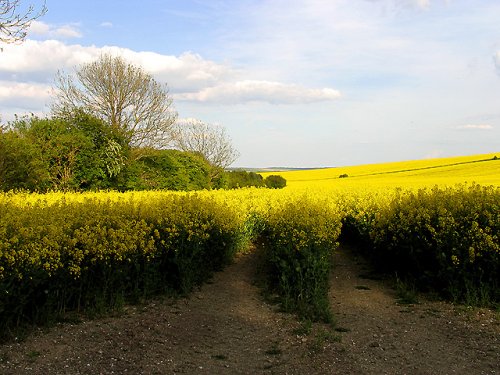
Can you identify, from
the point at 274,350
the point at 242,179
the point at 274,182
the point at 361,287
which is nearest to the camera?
the point at 274,350

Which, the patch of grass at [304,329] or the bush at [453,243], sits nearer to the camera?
the patch of grass at [304,329]

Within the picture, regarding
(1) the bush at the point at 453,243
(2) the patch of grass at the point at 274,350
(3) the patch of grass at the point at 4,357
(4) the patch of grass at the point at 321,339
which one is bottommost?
(2) the patch of grass at the point at 274,350

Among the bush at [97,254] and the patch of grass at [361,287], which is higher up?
the bush at [97,254]

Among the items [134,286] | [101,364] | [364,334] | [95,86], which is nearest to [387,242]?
[364,334]

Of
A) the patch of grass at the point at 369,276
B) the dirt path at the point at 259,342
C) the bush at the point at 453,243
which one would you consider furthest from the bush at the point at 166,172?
the dirt path at the point at 259,342

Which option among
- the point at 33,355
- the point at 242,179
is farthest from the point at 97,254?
the point at 242,179

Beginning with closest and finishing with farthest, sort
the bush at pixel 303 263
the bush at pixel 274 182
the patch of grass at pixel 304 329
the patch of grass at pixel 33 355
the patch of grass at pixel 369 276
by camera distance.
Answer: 1. the patch of grass at pixel 33 355
2. the patch of grass at pixel 304 329
3. the bush at pixel 303 263
4. the patch of grass at pixel 369 276
5. the bush at pixel 274 182

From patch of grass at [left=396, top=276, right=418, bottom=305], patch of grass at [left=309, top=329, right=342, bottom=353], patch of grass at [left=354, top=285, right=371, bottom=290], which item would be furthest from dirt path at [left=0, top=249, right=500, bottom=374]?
patch of grass at [left=354, top=285, right=371, bottom=290]

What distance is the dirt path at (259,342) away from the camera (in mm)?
5023

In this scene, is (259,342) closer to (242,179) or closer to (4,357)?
(4,357)

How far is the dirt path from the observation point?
16.5 ft

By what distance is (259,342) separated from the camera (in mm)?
5961

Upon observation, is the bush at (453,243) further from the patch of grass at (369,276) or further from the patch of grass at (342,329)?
the patch of grass at (342,329)

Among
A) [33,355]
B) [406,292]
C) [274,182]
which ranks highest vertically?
[274,182]
